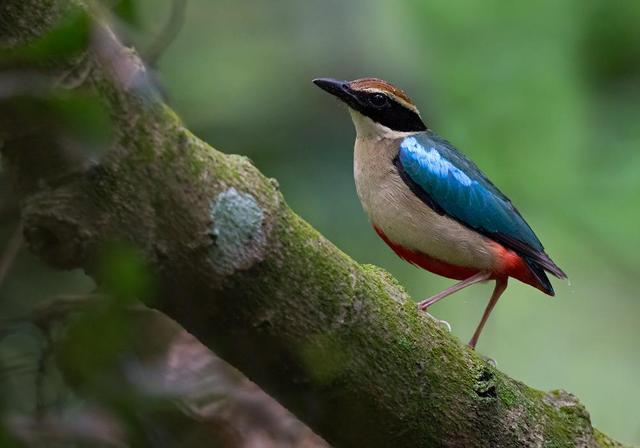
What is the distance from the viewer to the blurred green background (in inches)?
254

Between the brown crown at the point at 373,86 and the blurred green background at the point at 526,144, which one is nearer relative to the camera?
the brown crown at the point at 373,86

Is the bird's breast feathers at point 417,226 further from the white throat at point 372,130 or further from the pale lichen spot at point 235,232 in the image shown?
the pale lichen spot at point 235,232

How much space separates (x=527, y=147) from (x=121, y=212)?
15.6 ft

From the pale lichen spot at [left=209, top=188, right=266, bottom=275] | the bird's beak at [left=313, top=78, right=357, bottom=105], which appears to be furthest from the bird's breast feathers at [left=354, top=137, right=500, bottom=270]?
the pale lichen spot at [left=209, top=188, right=266, bottom=275]

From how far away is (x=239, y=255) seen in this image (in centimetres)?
247

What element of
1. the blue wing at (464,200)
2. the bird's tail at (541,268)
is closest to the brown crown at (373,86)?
the blue wing at (464,200)

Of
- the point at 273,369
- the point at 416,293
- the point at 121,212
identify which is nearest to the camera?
the point at 121,212

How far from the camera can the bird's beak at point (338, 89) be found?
448cm

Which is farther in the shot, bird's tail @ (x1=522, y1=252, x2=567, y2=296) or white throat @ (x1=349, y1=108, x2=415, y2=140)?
white throat @ (x1=349, y1=108, x2=415, y2=140)

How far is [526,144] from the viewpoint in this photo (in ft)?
22.1

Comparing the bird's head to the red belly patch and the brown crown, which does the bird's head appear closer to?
the brown crown

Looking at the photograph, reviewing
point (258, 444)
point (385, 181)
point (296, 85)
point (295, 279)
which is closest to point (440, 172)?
point (385, 181)

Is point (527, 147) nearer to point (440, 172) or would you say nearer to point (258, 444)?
point (440, 172)

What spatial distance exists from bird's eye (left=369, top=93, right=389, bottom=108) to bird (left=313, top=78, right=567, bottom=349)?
54 mm
